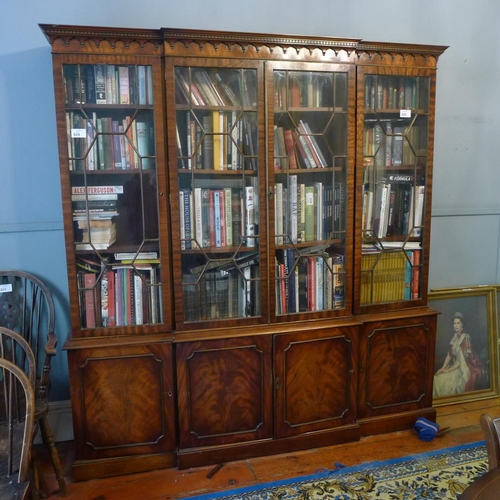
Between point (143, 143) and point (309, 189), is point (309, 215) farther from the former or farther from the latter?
point (143, 143)

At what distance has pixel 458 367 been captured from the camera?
2908 millimetres

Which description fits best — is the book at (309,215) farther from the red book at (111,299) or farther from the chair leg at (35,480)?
the chair leg at (35,480)

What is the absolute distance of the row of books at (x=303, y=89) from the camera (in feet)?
7.13

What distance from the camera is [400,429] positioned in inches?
101

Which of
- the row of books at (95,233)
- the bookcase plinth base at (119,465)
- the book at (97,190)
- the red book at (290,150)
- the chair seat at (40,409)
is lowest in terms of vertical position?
the bookcase plinth base at (119,465)

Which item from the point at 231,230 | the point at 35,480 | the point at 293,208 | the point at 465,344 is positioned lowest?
the point at 35,480

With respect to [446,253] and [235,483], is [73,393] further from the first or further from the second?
[446,253]

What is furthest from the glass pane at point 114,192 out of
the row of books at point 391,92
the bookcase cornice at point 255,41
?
the row of books at point 391,92

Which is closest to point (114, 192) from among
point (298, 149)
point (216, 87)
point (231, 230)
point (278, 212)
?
point (231, 230)

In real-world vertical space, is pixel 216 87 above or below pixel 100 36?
below

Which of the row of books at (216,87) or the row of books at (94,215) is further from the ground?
the row of books at (216,87)

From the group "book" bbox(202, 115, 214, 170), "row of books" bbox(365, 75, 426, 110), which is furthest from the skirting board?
"row of books" bbox(365, 75, 426, 110)

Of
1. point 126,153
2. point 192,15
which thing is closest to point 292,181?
point 126,153

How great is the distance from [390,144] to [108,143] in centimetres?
142
